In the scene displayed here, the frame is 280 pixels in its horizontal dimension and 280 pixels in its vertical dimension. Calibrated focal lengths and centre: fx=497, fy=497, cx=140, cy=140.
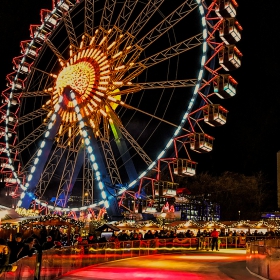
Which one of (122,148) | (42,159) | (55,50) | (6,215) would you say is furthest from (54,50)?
(6,215)

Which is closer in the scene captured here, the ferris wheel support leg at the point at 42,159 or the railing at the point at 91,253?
the railing at the point at 91,253

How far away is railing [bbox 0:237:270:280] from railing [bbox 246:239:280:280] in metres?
5.04

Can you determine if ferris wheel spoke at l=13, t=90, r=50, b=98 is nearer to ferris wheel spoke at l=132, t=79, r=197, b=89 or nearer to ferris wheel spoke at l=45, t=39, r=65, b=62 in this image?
ferris wheel spoke at l=45, t=39, r=65, b=62

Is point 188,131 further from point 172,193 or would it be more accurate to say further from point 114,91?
point 114,91

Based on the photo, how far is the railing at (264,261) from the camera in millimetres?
12350

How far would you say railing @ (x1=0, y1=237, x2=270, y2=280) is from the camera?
9934 millimetres

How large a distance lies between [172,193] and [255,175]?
4717 cm

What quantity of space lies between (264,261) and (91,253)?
5767 millimetres

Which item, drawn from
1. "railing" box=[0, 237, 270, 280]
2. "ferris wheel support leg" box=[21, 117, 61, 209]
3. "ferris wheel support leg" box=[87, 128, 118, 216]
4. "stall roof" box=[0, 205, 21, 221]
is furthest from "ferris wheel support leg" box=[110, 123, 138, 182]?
"stall roof" box=[0, 205, 21, 221]

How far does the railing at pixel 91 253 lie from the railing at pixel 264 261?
5.04 m

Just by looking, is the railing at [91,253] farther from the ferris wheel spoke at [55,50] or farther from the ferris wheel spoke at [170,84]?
the ferris wheel spoke at [55,50]

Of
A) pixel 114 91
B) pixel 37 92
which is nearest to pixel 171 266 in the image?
pixel 114 91

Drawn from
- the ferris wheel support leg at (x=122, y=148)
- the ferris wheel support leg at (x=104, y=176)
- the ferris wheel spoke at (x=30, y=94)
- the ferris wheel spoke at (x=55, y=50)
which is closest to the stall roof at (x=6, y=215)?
the ferris wheel support leg at (x=104, y=176)

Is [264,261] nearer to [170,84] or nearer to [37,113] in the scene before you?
[170,84]
